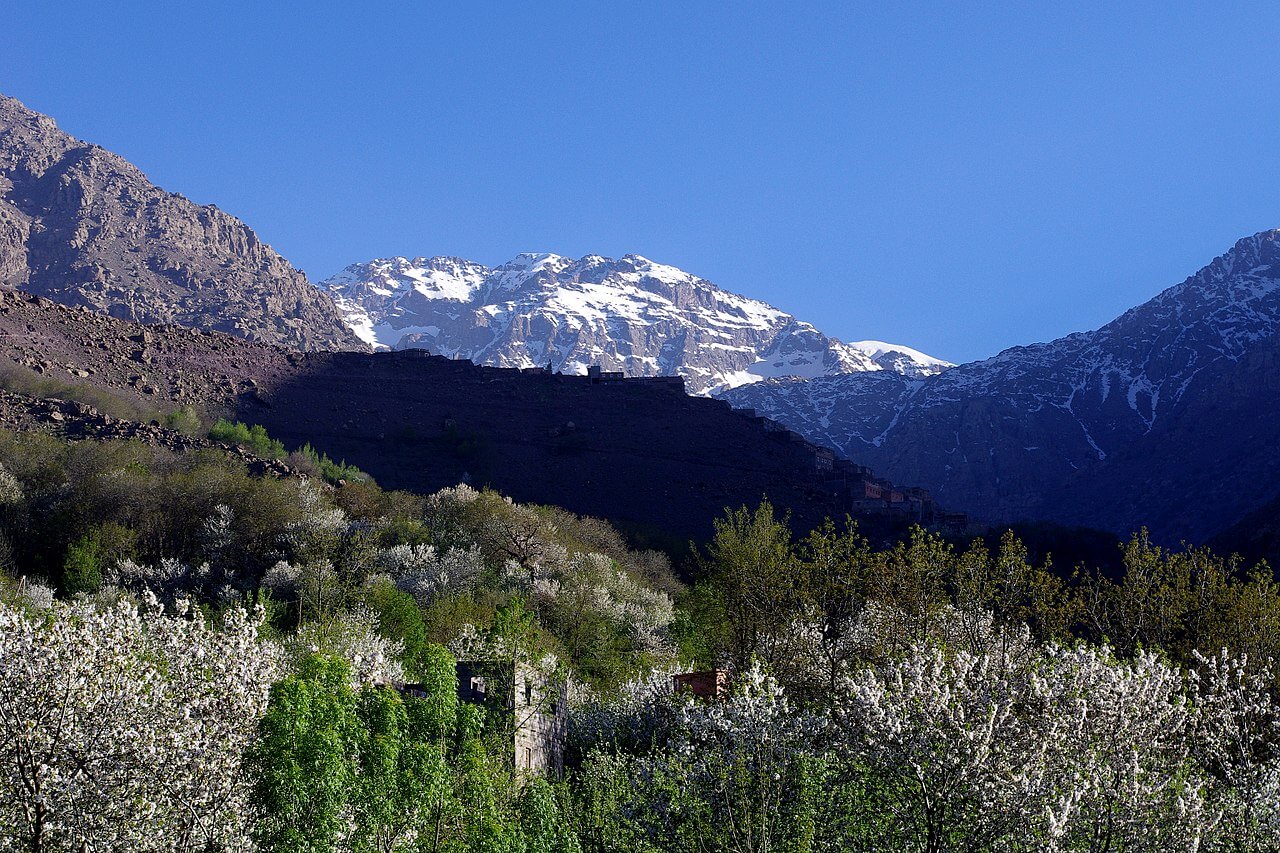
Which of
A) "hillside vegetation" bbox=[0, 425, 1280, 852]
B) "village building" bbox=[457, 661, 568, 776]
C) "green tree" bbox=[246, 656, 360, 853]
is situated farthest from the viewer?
"village building" bbox=[457, 661, 568, 776]

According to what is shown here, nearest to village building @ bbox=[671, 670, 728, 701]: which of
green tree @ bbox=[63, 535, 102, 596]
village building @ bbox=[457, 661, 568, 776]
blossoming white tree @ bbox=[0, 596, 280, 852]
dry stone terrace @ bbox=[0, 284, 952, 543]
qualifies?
village building @ bbox=[457, 661, 568, 776]

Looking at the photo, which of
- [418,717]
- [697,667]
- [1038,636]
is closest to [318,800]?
[418,717]

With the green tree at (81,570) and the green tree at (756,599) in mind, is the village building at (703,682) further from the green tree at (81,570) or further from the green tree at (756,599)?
the green tree at (81,570)

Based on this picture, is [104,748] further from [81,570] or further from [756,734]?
[81,570]

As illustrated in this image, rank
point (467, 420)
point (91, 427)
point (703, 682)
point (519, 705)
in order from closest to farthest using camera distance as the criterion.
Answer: point (519, 705) → point (703, 682) → point (91, 427) → point (467, 420)

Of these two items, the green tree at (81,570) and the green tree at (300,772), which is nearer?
the green tree at (300,772)

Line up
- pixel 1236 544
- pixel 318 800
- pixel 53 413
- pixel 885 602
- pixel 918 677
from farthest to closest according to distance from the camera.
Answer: pixel 1236 544
pixel 53 413
pixel 885 602
pixel 918 677
pixel 318 800

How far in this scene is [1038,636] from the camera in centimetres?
3092

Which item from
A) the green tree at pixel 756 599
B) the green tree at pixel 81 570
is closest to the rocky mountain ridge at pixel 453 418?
the green tree at pixel 81 570

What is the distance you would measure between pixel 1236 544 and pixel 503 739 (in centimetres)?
7064

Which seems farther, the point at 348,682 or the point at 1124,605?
the point at 1124,605

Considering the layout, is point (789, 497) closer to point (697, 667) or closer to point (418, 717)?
point (697, 667)

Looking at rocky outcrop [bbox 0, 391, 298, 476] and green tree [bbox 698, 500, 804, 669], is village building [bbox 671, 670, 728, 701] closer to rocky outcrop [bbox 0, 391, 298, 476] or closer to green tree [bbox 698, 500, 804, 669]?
green tree [bbox 698, 500, 804, 669]

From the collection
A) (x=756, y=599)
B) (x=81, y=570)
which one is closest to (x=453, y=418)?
(x=81, y=570)
